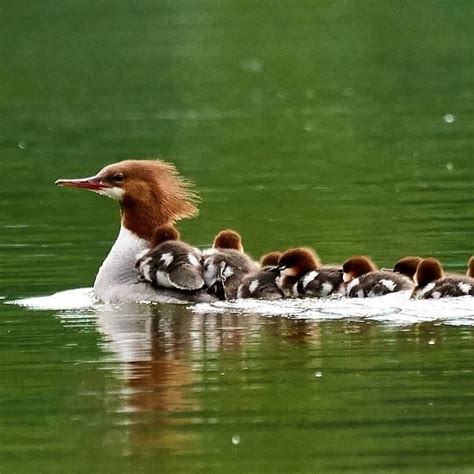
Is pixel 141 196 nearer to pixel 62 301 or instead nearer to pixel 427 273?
pixel 62 301

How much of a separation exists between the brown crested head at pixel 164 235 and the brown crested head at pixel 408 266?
162 centimetres

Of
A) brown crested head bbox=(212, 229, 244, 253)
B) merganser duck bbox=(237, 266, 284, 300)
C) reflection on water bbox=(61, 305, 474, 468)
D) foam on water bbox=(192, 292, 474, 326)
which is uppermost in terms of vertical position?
brown crested head bbox=(212, 229, 244, 253)

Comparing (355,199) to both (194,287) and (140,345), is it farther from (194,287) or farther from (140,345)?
(140,345)

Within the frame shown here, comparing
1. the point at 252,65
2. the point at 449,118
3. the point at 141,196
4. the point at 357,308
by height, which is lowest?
the point at 357,308

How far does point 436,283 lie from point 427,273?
0.21 meters

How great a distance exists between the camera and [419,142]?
21.3 metres

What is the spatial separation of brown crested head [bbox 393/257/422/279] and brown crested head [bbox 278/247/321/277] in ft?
1.76

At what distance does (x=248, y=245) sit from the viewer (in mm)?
15047

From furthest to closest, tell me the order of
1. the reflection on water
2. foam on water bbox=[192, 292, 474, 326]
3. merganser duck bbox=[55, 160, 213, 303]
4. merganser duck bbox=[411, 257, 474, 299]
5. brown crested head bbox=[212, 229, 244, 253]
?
1. merganser duck bbox=[55, 160, 213, 303]
2. brown crested head bbox=[212, 229, 244, 253]
3. merganser duck bbox=[411, 257, 474, 299]
4. foam on water bbox=[192, 292, 474, 326]
5. the reflection on water

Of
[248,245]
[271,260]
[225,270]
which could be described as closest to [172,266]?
[225,270]

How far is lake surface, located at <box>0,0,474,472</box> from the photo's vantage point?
28.8 feet

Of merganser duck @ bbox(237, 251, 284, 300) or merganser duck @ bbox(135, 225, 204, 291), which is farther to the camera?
merganser duck @ bbox(135, 225, 204, 291)

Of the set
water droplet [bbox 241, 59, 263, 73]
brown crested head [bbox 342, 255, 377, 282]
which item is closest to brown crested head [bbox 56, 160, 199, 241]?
brown crested head [bbox 342, 255, 377, 282]

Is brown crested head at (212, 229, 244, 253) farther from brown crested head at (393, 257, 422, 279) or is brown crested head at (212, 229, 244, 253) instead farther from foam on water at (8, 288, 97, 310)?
brown crested head at (393, 257, 422, 279)
